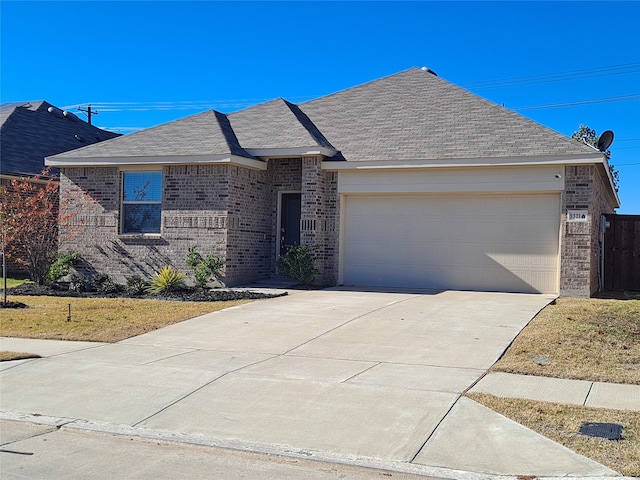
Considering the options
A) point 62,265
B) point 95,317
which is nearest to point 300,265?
point 95,317

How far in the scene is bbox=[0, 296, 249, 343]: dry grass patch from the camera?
1123 centimetres

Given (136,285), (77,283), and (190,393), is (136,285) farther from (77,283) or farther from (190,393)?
(190,393)

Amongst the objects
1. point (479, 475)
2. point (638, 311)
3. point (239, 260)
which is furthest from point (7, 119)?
point (479, 475)

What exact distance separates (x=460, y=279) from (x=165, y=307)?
696 cm

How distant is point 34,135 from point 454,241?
16.1 m

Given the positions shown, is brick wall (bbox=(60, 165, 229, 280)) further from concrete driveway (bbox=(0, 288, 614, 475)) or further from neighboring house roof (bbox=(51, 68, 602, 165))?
concrete driveway (bbox=(0, 288, 614, 475))

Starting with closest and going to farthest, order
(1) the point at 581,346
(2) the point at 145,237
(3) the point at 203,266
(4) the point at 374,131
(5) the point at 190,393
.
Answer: (5) the point at 190,393
(1) the point at 581,346
(3) the point at 203,266
(2) the point at 145,237
(4) the point at 374,131

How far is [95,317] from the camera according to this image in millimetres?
12516

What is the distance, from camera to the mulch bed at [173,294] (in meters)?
14.5

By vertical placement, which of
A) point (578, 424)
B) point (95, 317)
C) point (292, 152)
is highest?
point (292, 152)

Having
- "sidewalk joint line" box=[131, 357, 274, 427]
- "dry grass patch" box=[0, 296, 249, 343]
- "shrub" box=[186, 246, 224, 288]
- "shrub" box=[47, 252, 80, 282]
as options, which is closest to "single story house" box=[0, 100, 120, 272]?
"shrub" box=[47, 252, 80, 282]

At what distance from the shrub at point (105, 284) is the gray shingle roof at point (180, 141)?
3096 millimetres

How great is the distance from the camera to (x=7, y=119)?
24.1m

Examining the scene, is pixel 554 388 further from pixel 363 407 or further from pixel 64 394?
pixel 64 394
